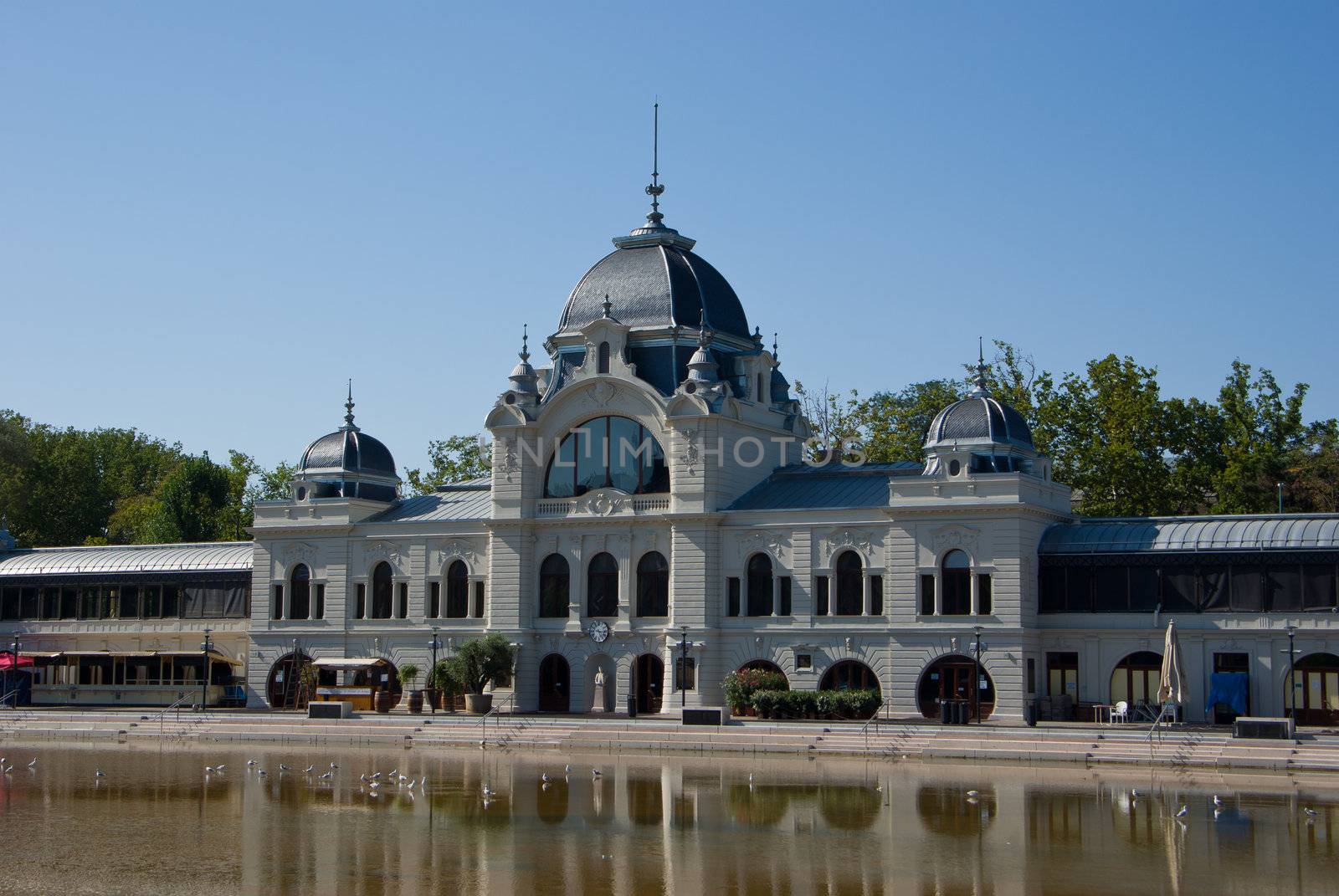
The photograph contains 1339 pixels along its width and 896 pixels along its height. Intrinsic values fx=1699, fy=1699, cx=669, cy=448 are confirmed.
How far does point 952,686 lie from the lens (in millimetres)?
59750

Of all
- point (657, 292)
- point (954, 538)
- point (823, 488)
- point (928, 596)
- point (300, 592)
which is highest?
point (657, 292)

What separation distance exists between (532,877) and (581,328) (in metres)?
42.8

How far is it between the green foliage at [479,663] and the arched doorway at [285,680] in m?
9.71

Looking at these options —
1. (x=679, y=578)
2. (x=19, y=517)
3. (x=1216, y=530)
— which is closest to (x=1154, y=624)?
(x=1216, y=530)

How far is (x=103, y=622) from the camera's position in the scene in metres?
79.8

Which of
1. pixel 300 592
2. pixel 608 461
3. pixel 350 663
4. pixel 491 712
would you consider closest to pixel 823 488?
pixel 608 461

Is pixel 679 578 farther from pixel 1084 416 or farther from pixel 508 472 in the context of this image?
pixel 1084 416

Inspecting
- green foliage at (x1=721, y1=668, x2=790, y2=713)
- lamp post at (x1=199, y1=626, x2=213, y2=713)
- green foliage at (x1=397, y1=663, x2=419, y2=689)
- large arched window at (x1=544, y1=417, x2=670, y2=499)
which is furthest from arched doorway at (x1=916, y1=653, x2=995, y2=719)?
lamp post at (x1=199, y1=626, x2=213, y2=713)

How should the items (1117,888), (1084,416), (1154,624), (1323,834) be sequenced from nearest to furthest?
(1117,888)
(1323,834)
(1154,624)
(1084,416)

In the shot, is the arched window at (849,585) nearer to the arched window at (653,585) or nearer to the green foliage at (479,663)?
the arched window at (653,585)

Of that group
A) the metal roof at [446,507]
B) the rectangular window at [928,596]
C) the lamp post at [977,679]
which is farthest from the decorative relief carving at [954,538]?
the metal roof at [446,507]

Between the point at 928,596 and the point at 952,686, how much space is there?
3.33 meters

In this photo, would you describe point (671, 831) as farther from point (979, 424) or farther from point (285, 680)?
point (285, 680)

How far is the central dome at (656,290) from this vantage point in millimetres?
68750
